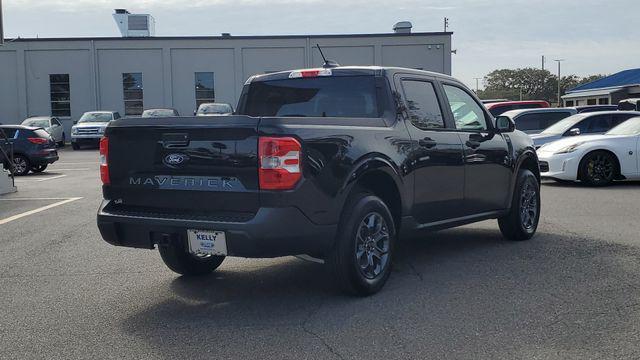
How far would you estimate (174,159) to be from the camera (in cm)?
506

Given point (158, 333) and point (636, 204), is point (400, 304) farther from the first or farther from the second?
point (636, 204)

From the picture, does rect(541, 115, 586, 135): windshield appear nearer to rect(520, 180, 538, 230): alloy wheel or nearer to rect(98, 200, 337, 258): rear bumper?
rect(520, 180, 538, 230): alloy wheel

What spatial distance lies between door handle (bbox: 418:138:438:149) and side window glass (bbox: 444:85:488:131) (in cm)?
69

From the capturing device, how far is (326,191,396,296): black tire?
5.13 meters

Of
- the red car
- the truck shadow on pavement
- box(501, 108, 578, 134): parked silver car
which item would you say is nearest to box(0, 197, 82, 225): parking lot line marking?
the truck shadow on pavement

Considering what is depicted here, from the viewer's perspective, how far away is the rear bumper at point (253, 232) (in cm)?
467

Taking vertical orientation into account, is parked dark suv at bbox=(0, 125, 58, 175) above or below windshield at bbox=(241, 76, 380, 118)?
below

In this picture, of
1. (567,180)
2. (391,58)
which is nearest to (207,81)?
(391,58)

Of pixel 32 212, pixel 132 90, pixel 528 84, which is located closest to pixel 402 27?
pixel 132 90

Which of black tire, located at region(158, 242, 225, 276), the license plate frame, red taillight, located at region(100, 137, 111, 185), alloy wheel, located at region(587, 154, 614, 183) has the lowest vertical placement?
black tire, located at region(158, 242, 225, 276)

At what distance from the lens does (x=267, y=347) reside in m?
4.31

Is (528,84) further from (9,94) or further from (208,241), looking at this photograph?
(208,241)

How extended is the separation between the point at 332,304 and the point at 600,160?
32.6 feet

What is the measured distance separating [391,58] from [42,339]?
35.4 m
